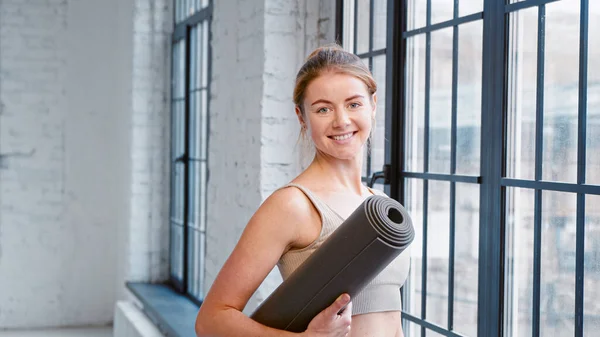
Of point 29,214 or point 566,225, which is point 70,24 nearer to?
point 29,214

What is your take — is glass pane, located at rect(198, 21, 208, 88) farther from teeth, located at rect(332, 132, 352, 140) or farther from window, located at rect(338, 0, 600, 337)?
teeth, located at rect(332, 132, 352, 140)

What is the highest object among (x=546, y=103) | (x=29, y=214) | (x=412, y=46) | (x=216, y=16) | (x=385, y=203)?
(x=216, y=16)

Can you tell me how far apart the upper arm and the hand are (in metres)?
0.13

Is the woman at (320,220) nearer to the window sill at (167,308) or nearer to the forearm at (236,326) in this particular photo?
the forearm at (236,326)

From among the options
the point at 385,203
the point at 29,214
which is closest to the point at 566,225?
the point at 385,203

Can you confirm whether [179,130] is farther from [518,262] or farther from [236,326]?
[236,326]

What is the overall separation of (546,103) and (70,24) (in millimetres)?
5258

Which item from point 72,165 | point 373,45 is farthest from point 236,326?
point 72,165

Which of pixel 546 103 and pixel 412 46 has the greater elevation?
pixel 412 46

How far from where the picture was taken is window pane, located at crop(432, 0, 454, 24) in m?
2.60

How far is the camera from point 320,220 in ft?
4.96

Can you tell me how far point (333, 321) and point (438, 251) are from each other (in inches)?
52.0

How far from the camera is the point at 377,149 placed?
10.2 feet

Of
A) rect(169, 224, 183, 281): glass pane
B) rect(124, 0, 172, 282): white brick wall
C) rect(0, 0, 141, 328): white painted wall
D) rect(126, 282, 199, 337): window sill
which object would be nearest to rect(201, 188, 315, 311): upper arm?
rect(126, 282, 199, 337): window sill
